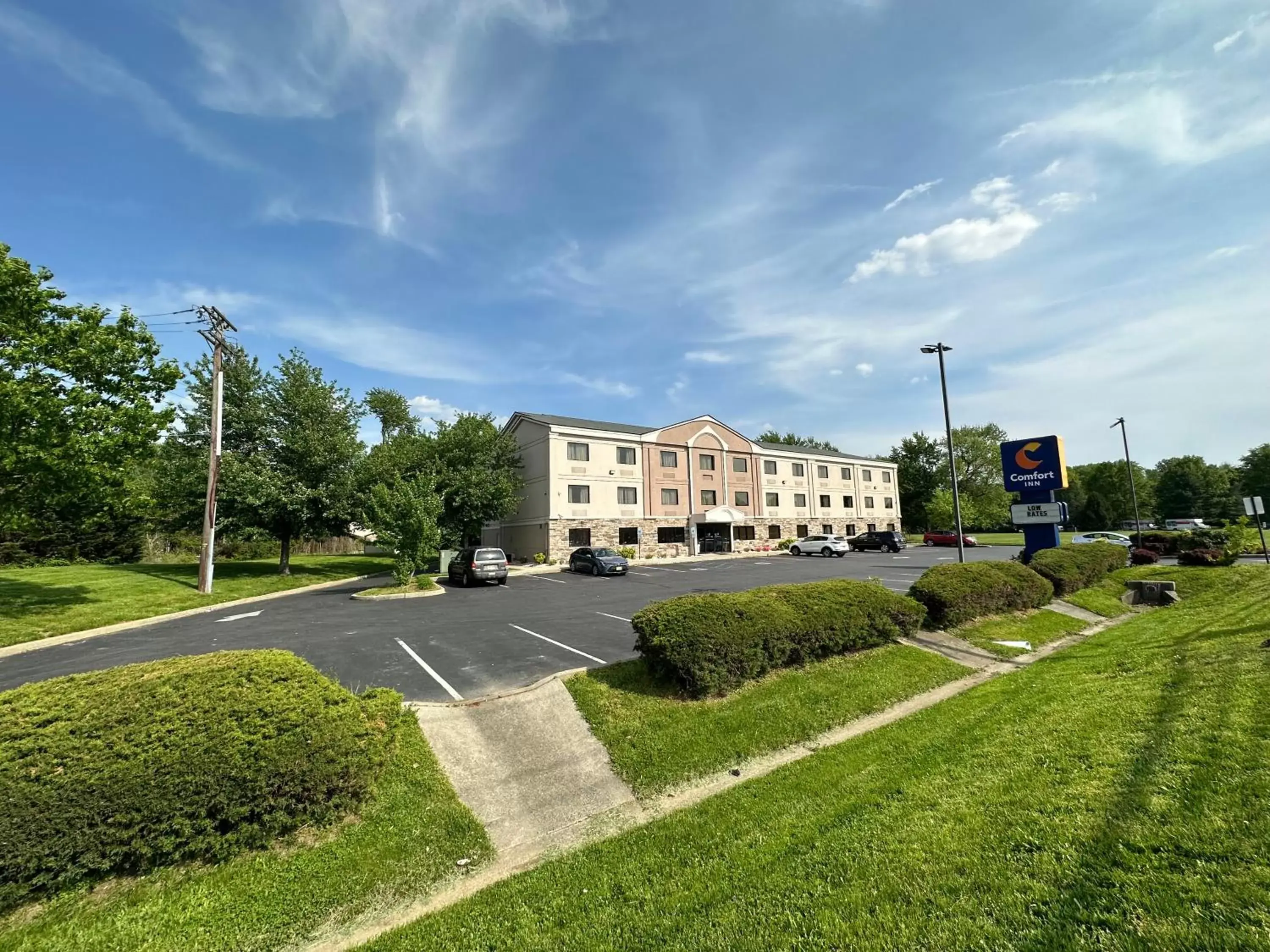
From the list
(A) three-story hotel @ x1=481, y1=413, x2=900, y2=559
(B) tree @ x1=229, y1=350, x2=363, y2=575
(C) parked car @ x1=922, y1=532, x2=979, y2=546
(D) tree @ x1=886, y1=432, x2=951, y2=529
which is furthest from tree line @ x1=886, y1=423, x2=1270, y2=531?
(B) tree @ x1=229, y1=350, x2=363, y2=575

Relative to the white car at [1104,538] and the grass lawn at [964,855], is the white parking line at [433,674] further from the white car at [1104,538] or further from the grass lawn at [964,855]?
the white car at [1104,538]

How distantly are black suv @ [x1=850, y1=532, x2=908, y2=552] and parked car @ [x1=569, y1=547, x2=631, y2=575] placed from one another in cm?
2270

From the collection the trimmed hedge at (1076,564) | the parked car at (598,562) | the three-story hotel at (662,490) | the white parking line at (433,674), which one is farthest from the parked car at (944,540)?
the white parking line at (433,674)

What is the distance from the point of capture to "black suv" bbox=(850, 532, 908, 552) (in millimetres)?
41188

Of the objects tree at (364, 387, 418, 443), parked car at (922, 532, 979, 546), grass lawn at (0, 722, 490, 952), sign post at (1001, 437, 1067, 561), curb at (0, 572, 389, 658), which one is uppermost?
tree at (364, 387, 418, 443)

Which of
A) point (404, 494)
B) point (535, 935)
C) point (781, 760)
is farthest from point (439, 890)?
point (404, 494)

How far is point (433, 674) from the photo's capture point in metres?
8.66

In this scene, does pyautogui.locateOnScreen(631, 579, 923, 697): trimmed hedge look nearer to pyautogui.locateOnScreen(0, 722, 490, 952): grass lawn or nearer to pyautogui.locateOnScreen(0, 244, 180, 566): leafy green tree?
pyautogui.locateOnScreen(0, 722, 490, 952): grass lawn

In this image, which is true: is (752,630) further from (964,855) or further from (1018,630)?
(1018,630)

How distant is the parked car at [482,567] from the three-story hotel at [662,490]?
33.0 ft

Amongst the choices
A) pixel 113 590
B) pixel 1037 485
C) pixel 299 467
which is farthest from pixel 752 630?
pixel 299 467

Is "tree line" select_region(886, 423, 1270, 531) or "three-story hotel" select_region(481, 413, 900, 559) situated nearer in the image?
"three-story hotel" select_region(481, 413, 900, 559)

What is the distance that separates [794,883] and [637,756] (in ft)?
8.64

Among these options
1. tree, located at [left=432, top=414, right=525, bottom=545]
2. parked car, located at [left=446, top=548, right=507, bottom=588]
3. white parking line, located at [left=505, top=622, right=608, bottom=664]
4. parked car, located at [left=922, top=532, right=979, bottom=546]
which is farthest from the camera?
parked car, located at [left=922, top=532, right=979, bottom=546]
